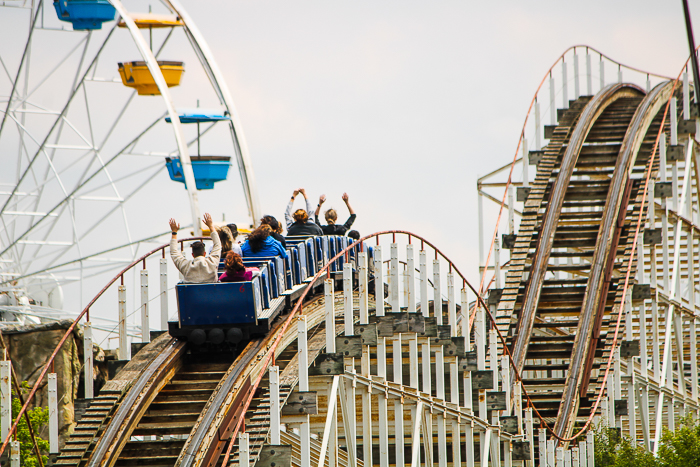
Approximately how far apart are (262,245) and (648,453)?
6454mm

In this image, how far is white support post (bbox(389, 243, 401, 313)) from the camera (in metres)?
11.8

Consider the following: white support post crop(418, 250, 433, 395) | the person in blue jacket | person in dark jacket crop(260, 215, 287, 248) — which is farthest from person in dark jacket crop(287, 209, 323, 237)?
white support post crop(418, 250, 433, 395)

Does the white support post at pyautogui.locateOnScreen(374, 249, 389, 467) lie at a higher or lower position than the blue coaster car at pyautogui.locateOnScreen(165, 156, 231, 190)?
lower

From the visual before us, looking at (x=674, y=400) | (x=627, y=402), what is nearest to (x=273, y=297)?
(x=627, y=402)

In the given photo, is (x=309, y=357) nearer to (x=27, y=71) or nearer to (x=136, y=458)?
(x=136, y=458)

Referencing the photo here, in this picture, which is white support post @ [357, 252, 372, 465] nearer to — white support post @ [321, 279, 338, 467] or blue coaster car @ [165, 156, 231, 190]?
white support post @ [321, 279, 338, 467]

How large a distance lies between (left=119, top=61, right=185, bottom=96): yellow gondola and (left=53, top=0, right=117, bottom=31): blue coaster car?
1.63 m

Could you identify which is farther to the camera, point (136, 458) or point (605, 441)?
point (605, 441)

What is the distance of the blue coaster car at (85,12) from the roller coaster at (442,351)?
624 cm

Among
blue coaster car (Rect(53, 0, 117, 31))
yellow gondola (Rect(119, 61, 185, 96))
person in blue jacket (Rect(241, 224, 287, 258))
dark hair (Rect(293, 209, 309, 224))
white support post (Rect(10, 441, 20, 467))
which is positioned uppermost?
blue coaster car (Rect(53, 0, 117, 31))

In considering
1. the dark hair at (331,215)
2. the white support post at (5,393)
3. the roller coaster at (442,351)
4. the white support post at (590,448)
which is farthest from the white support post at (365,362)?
the dark hair at (331,215)

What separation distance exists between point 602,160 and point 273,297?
10908mm

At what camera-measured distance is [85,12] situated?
1983 centimetres

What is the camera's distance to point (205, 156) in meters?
19.5
